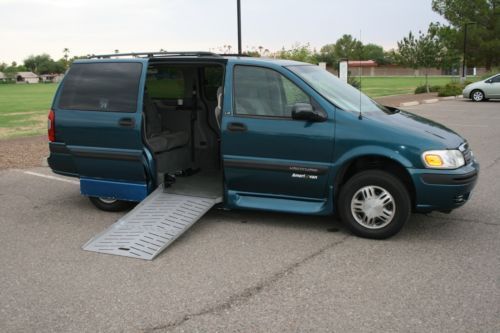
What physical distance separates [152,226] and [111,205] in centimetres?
133

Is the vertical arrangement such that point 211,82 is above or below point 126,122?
above

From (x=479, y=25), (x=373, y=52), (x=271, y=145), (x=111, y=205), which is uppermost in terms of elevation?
(x=373, y=52)

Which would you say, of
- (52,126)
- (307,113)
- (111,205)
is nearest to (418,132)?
(307,113)

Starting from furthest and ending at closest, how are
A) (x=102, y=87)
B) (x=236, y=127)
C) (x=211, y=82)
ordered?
(x=211, y=82), (x=102, y=87), (x=236, y=127)

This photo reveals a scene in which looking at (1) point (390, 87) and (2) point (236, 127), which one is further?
(1) point (390, 87)

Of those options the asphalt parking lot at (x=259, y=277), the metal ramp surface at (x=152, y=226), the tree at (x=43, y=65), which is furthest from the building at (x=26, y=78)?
the asphalt parking lot at (x=259, y=277)

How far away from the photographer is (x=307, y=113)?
532cm

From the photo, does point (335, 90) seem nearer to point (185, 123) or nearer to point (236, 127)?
point (236, 127)

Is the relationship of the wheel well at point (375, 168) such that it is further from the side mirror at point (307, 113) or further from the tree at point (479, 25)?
the tree at point (479, 25)

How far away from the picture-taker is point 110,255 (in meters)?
4.99

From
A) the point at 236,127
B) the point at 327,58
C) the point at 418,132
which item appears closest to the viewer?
the point at 418,132

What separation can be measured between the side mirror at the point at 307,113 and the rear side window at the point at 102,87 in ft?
6.12

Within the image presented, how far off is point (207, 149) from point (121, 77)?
1.61 m

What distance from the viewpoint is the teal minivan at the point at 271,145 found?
17.1 ft
